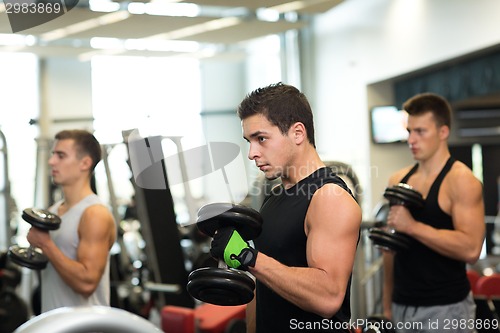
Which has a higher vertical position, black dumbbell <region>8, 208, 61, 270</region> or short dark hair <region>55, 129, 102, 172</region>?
short dark hair <region>55, 129, 102, 172</region>

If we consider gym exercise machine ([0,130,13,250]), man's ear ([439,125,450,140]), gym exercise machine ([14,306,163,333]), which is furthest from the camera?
gym exercise machine ([0,130,13,250])

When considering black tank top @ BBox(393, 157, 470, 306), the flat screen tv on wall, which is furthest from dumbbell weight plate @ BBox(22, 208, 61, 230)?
the flat screen tv on wall

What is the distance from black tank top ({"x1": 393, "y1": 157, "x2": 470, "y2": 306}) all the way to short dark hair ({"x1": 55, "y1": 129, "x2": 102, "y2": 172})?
1342 mm

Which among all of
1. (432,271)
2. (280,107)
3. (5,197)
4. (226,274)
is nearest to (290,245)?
(226,274)

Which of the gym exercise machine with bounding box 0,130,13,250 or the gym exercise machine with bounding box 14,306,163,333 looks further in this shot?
the gym exercise machine with bounding box 0,130,13,250

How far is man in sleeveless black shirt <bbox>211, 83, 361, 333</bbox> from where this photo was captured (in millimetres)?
1624

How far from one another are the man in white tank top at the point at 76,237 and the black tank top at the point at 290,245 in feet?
2.92

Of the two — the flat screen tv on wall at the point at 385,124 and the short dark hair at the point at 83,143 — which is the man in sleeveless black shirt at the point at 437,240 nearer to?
the short dark hair at the point at 83,143

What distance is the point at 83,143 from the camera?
109 inches

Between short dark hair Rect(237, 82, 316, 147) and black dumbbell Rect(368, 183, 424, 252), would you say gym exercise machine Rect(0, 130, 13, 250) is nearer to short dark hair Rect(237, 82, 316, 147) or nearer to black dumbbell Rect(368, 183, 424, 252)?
black dumbbell Rect(368, 183, 424, 252)

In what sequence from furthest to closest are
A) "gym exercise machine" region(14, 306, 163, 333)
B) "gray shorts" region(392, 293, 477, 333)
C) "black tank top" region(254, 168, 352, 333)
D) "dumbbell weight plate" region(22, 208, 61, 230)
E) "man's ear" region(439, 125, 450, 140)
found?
"man's ear" region(439, 125, 450, 140) < "gray shorts" region(392, 293, 477, 333) < "dumbbell weight plate" region(22, 208, 61, 230) < "black tank top" region(254, 168, 352, 333) < "gym exercise machine" region(14, 306, 163, 333)

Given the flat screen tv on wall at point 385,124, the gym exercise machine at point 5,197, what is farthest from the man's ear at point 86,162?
the flat screen tv on wall at point 385,124

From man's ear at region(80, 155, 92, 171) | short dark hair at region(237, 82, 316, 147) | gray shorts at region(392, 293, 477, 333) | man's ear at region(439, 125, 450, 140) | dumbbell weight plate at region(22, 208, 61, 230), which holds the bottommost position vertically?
gray shorts at region(392, 293, 477, 333)

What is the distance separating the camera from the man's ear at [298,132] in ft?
5.84
